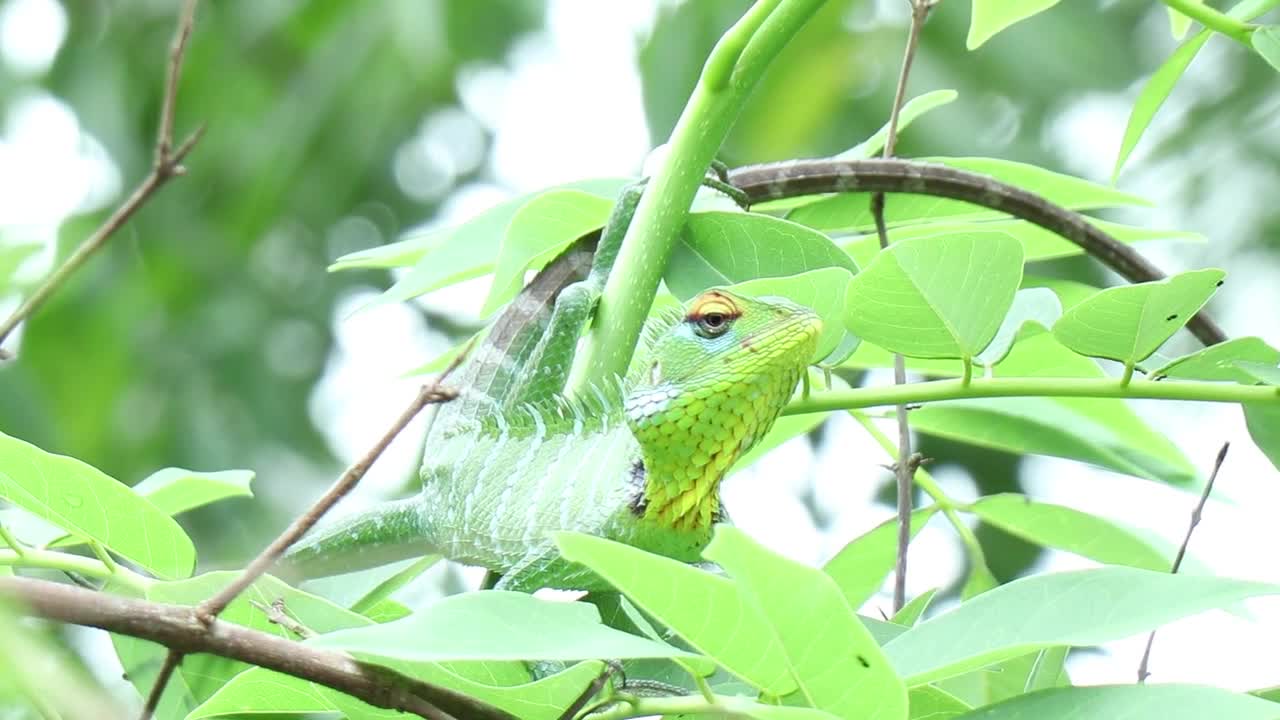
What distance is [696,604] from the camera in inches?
34.0

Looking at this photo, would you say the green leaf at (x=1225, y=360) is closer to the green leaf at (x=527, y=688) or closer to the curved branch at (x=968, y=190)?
the curved branch at (x=968, y=190)

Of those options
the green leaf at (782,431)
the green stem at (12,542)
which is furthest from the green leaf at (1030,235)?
the green stem at (12,542)

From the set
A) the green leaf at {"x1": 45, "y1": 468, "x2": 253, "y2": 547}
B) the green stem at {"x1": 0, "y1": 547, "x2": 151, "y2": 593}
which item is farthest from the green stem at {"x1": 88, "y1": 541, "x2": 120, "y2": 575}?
the green leaf at {"x1": 45, "y1": 468, "x2": 253, "y2": 547}

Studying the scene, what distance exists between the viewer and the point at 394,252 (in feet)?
5.33

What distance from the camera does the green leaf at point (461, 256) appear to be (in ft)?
4.72

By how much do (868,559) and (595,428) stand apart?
0.38 meters

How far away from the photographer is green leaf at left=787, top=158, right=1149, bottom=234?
161 centimetres

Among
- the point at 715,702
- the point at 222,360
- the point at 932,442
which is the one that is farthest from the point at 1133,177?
the point at 715,702

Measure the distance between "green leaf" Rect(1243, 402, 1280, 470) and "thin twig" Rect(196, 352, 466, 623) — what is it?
2.95ft

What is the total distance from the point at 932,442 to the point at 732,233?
131 inches

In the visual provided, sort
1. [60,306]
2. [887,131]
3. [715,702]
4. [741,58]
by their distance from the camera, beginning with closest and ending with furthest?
1. [715,702]
2. [741,58]
3. [887,131]
4. [60,306]

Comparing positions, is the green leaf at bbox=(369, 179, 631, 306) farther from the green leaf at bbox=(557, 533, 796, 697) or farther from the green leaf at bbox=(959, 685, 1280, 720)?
the green leaf at bbox=(959, 685, 1280, 720)

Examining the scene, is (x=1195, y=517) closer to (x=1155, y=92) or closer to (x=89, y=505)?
(x=1155, y=92)

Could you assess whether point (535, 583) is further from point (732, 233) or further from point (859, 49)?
point (859, 49)
